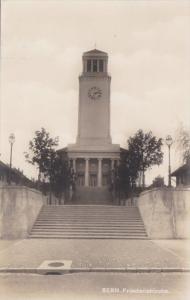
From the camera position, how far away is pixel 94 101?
6975 centimetres

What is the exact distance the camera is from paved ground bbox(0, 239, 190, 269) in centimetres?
1380

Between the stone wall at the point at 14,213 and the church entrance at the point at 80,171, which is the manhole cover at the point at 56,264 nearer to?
the stone wall at the point at 14,213

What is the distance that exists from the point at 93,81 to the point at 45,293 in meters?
61.8

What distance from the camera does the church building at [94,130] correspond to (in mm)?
66438

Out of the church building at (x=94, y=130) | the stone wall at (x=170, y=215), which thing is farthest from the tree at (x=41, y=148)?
the church building at (x=94, y=130)

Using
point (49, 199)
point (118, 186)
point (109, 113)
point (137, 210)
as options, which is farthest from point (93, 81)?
point (137, 210)

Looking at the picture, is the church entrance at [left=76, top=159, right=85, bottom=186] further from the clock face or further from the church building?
the clock face

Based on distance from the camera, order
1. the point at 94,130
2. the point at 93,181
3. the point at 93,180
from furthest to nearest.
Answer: the point at 94,130, the point at 93,180, the point at 93,181

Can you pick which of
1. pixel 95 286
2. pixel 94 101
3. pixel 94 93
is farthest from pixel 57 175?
pixel 94 93

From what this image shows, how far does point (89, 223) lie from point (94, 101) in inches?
1782

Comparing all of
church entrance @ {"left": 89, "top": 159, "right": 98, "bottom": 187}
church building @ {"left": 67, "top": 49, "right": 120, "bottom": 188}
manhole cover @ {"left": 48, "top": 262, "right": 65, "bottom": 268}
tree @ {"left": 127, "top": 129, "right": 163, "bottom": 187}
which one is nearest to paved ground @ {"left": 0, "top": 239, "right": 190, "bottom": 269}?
manhole cover @ {"left": 48, "top": 262, "right": 65, "bottom": 268}

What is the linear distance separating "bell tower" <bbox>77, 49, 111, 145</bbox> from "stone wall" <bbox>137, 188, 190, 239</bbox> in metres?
42.7

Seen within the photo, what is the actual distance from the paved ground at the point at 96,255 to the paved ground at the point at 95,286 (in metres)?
1.23

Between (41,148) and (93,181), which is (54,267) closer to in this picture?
(41,148)
